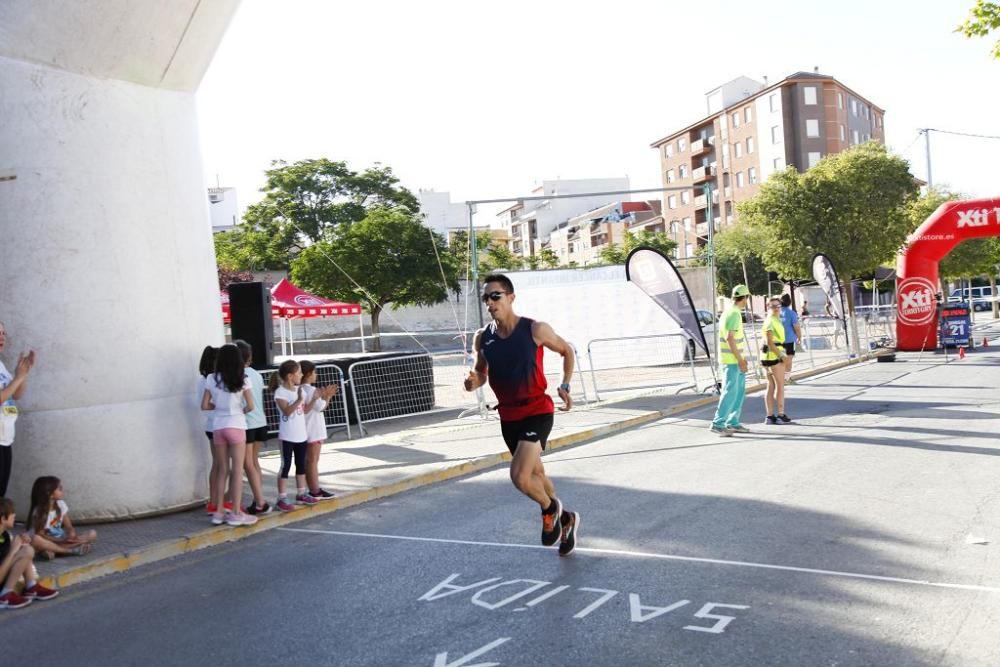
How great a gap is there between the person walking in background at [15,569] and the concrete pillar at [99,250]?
175 centimetres

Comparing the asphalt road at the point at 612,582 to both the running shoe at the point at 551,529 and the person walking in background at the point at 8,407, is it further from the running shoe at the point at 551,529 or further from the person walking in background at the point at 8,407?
the person walking in background at the point at 8,407

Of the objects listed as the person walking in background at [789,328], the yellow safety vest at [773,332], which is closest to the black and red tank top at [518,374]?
the yellow safety vest at [773,332]

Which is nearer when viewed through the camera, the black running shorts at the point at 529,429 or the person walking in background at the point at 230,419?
the black running shorts at the point at 529,429

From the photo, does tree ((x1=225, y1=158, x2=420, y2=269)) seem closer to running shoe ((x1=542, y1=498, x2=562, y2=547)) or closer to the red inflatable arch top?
the red inflatable arch top

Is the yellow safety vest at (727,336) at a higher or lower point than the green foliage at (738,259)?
lower

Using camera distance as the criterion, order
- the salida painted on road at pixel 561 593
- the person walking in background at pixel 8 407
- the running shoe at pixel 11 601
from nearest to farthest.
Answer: the salida painted on road at pixel 561 593 → the running shoe at pixel 11 601 → the person walking in background at pixel 8 407

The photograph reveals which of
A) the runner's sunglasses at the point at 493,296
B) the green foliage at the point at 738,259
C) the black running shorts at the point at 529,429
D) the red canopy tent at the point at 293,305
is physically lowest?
the black running shorts at the point at 529,429

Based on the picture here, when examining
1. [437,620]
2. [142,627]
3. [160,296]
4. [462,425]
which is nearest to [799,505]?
[437,620]

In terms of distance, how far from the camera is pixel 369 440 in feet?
42.5

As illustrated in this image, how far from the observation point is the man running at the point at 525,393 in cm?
595

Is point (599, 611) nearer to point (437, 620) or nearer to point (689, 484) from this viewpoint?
point (437, 620)

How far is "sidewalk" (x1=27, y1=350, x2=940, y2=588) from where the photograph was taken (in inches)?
270

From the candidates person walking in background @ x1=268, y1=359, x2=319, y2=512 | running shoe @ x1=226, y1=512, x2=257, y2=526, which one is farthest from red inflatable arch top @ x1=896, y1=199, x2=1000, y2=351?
running shoe @ x1=226, y1=512, x2=257, y2=526

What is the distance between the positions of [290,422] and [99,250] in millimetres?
2201
